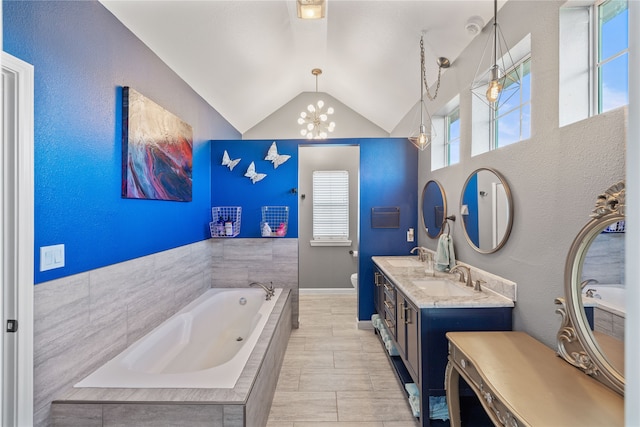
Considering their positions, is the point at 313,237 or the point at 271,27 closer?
the point at 271,27

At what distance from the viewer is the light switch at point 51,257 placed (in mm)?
1559

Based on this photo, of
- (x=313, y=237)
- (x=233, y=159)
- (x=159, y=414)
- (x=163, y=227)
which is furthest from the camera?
(x=313, y=237)

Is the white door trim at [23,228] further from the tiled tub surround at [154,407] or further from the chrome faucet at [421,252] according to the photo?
the chrome faucet at [421,252]

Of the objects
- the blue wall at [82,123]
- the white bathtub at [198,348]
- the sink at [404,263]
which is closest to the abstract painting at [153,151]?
the blue wall at [82,123]

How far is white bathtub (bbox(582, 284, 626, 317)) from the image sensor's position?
1.19m

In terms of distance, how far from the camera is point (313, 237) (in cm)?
529

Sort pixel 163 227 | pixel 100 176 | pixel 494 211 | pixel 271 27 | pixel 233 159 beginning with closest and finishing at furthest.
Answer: pixel 100 176
pixel 494 211
pixel 163 227
pixel 271 27
pixel 233 159

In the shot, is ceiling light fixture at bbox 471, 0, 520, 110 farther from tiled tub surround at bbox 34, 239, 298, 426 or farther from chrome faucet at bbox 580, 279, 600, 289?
tiled tub surround at bbox 34, 239, 298, 426

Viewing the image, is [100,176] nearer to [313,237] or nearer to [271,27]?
[271,27]

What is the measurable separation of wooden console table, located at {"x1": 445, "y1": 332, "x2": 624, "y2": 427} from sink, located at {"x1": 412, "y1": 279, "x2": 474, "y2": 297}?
2.12 ft

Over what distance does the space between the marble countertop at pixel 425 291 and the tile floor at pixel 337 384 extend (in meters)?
0.81

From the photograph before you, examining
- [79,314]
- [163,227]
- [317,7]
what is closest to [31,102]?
[79,314]

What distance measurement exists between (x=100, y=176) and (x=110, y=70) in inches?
26.4

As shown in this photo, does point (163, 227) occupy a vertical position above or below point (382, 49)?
below
